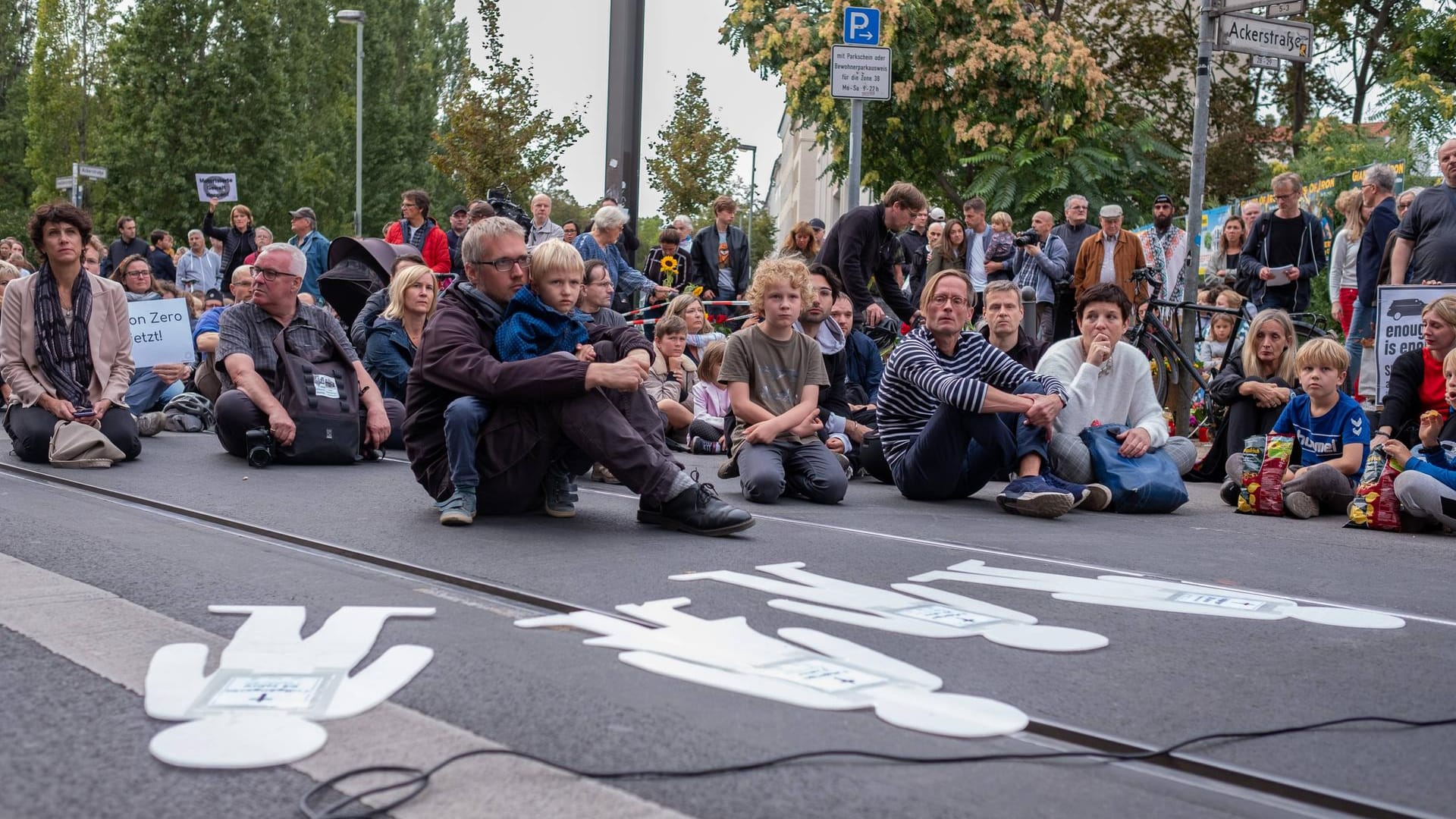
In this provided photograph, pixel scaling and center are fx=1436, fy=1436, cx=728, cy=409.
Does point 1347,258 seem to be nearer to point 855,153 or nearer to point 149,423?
point 855,153

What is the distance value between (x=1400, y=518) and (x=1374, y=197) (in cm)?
456

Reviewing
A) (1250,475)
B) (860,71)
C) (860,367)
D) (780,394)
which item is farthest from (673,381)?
(1250,475)

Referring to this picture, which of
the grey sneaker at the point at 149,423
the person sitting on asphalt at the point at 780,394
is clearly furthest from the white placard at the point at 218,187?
the person sitting on asphalt at the point at 780,394

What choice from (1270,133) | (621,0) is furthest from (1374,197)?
(1270,133)

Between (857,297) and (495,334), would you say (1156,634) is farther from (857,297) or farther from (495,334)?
(857,297)

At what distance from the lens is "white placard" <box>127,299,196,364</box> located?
39.4 ft

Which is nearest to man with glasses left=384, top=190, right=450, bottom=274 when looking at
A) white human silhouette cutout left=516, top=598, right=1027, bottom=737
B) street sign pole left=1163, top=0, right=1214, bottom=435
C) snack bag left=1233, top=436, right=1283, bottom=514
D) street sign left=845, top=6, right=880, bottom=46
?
street sign left=845, top=6, right=880, bottom=46

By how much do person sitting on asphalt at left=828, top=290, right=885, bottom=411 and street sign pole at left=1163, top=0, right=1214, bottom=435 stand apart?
9.89 ft

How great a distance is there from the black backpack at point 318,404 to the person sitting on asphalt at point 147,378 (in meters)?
2.59

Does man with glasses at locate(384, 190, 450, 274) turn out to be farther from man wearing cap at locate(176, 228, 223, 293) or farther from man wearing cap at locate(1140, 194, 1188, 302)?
man wearing cap at locate(1140, 194, 1188, 302)

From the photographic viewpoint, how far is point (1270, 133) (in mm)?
31141

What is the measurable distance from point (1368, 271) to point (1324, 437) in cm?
297

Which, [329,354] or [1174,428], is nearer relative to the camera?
[329,354]

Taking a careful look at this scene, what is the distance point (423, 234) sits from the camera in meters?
15.2
